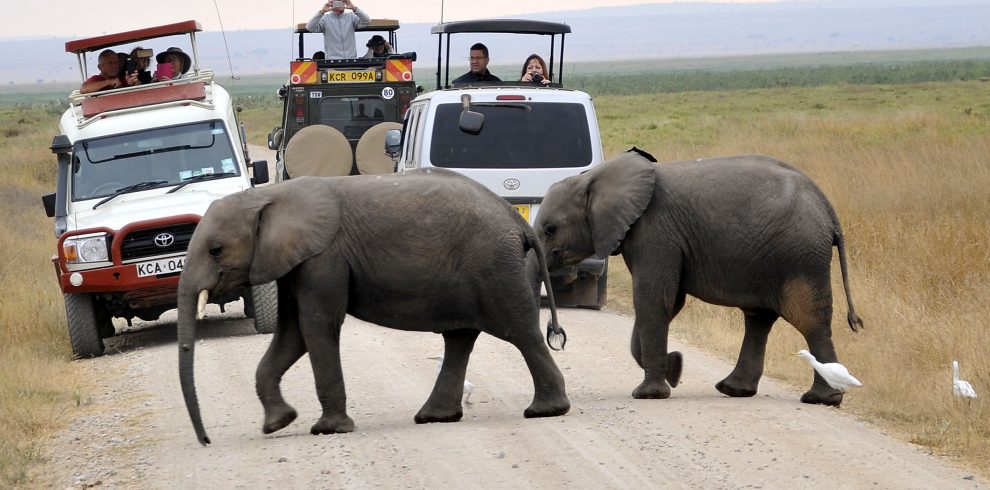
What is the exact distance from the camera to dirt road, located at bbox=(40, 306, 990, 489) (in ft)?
21.1

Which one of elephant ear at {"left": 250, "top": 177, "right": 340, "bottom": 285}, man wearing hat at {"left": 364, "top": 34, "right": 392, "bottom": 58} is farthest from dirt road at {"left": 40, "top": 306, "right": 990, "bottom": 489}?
man wearing hat at {"left": 364, "top": 34, "right": 392, "bottom": 58}

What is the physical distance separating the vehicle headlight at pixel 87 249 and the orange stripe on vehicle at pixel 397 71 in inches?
341

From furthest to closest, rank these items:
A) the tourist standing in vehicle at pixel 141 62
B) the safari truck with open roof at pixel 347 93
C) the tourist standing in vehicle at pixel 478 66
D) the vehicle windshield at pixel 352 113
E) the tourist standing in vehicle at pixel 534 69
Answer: the vehicle windshield at pixel 352 113 → the safari truck with open roof at pixel 347 93 → the tourist standing in vehicle at pixel 478 66 → the tourist standing in vehicle at pixel 141 62 → the tourist standing in vehicle at pixel 534 69

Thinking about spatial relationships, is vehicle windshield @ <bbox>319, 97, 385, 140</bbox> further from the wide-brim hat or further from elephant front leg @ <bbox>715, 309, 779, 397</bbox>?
elephant front leg @ <bbox>715, 309, 779, 397</bbox>

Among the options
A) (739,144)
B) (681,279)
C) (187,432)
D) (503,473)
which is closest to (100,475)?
(187,432)

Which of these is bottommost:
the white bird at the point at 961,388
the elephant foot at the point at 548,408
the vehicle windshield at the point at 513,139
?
the elephant foot at the point at 548,408

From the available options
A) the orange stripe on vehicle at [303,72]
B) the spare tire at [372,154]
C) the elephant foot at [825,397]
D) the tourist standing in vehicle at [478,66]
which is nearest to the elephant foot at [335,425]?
the elephant foot at [825,397]

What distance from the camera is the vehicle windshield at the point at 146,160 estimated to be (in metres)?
12.7

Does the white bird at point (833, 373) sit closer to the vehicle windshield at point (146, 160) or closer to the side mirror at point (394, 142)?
the side mirror at point (394, 142)

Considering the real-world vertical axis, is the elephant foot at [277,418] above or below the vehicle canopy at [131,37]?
below

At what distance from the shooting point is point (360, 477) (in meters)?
6.57

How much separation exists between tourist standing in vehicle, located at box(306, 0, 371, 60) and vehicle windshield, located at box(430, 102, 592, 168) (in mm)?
8244

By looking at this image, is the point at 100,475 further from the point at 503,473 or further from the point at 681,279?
the point at 681,279

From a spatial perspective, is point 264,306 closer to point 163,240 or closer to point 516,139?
point 163,240
